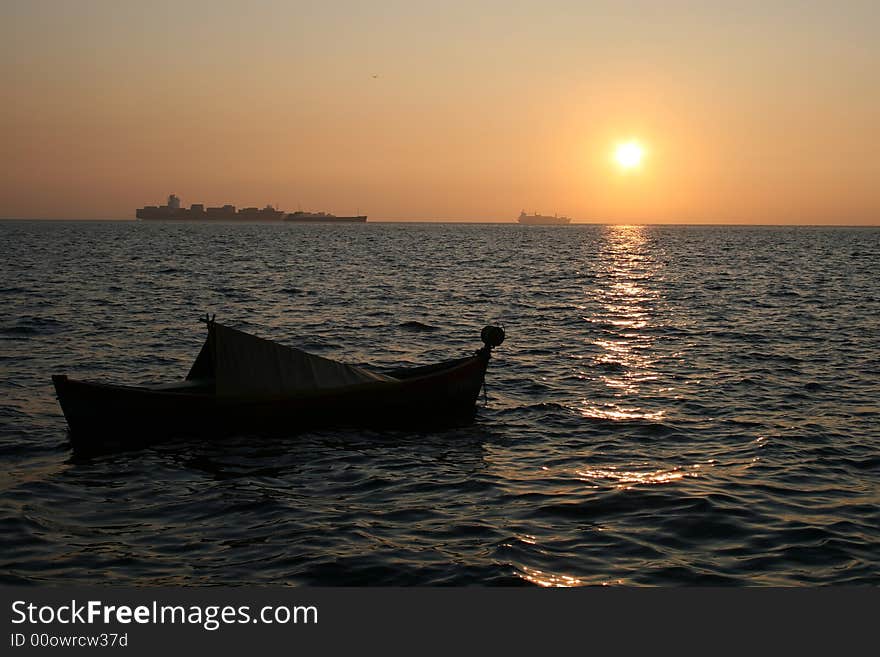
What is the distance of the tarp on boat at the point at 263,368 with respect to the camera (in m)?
16.5

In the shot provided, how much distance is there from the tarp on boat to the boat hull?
31cm

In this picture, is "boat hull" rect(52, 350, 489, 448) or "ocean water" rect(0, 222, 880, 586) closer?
"ocean water" rect(0, 222, 880, 586)

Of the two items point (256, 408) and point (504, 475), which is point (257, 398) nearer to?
point (256, 408)

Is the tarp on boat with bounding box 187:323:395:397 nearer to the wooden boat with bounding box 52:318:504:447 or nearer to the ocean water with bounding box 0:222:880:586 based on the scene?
the wooden boat with bounding box 52:318:504:447

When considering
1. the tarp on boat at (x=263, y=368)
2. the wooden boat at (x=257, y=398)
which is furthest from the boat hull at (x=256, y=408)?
the tarp on boat at (x=263, y=368)

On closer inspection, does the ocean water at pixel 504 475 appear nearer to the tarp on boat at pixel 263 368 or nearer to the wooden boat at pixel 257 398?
the wooden boat at pixel 257 398

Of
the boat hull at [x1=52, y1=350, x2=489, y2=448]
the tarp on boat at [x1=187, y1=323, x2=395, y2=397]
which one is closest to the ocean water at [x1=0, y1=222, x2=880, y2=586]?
the boat hull at [x1=52, y1=350, x2=489, y2=448]

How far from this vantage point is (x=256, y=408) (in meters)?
16.3

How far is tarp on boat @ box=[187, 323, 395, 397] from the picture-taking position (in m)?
16.5

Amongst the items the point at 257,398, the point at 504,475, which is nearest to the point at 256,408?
the point at 257,398

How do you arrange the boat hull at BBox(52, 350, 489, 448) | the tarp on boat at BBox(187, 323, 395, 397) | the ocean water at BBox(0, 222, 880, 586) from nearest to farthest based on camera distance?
the ocean water at BBox(0, 222, 880, 586)
the boat hull at BBox(52, 350, 489, 448)
the tarp on boat at BBox(187, 323, 395, 397)

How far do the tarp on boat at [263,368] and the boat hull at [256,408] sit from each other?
309 mm

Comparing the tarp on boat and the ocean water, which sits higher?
the tarp on boat

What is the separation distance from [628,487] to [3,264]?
6569 centimetres
